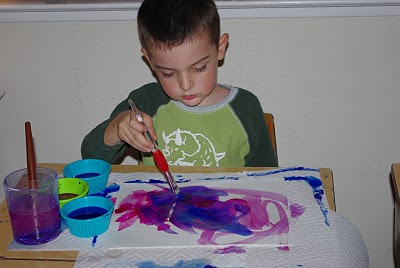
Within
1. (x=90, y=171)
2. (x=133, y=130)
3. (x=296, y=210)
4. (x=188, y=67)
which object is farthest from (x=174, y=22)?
(x=296, y=210)

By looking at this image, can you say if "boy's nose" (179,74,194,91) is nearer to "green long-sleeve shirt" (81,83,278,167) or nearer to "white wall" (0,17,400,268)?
"green long-sleeve shirt" (81,83,278,167)

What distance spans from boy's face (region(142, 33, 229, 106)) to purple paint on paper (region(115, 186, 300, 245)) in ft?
0.76

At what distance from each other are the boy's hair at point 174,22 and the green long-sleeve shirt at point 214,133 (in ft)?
0.67

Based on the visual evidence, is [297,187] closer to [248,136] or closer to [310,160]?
[248,136]

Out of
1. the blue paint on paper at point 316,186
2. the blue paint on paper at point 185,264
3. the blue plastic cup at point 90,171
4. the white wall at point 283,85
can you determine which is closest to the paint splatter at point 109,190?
the blue plastic cup at point 90,171

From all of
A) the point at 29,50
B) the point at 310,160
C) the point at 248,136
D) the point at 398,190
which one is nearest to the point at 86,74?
the point at 29,50

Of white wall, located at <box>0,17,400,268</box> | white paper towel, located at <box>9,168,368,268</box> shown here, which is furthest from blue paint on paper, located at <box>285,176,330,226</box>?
white wall, located at <box>0,17,400,268</box>

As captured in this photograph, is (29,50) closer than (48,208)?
No

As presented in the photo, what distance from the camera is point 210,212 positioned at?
1125 mm

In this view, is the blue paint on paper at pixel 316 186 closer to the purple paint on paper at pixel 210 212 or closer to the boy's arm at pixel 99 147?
the purple paint on paper at pixel 210 212

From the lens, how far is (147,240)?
1047mm

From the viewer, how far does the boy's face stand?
127 cm

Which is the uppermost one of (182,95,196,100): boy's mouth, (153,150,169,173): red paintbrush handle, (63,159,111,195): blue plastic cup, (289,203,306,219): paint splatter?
(182,95,196,100): boy's mouth

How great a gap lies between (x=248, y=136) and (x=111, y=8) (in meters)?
0.54
